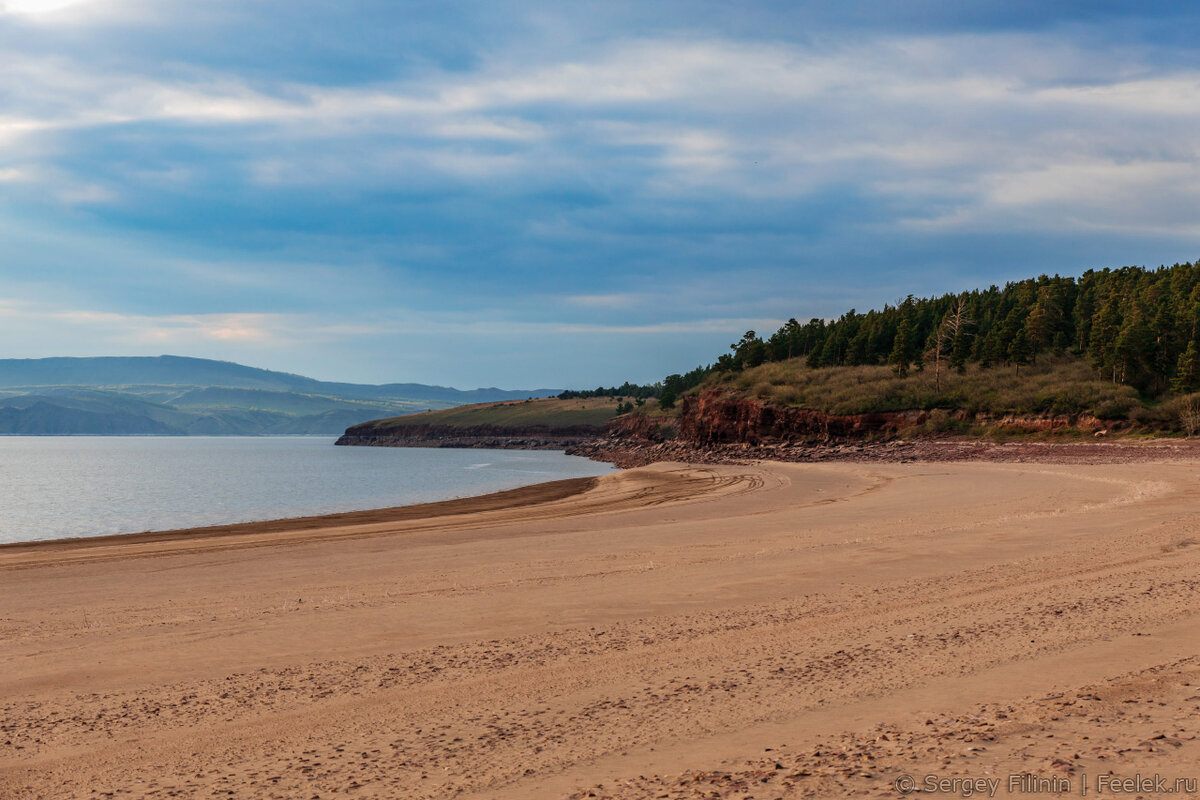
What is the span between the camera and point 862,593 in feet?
38.9

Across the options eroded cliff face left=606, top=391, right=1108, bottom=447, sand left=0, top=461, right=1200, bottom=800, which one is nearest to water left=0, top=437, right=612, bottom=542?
sand left=0, top=461, right=1200, bottom=800

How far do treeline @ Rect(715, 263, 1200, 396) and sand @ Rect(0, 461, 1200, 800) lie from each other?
206 feet

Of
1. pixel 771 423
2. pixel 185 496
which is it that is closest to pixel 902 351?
pixel 771 423

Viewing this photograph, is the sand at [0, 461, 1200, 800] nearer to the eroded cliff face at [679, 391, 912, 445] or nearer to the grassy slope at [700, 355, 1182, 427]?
the grassy slope at [700, 355, 1182, 427]

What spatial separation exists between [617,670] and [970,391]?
73.0 meters

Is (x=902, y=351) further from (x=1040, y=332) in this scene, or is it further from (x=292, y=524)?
(x=292, y=524)

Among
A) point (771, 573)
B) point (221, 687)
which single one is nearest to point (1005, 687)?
point (771, 573)

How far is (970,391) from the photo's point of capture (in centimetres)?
7262

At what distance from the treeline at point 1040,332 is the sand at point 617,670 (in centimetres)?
6294

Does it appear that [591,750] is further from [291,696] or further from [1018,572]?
[1018,572]

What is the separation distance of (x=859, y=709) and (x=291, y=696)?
525 centimetres

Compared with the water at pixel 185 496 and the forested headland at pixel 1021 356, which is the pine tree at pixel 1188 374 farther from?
the water at pixel 185 496

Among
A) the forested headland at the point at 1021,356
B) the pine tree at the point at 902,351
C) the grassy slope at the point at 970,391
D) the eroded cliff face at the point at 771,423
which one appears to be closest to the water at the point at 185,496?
the eroded cliff face at the point at 771,423

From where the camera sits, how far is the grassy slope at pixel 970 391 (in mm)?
62781
